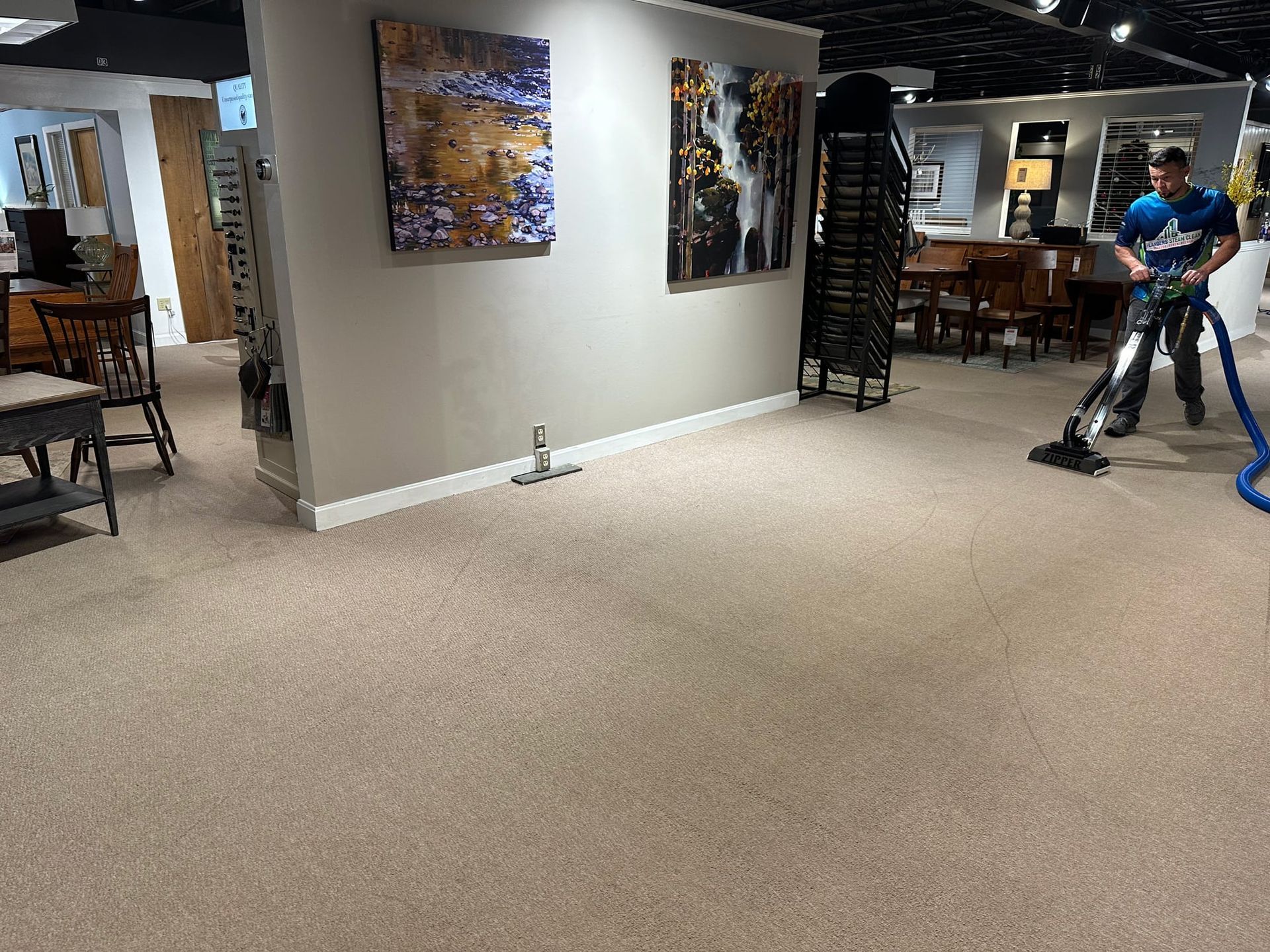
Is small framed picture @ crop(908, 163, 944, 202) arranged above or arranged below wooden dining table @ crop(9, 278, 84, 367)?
above

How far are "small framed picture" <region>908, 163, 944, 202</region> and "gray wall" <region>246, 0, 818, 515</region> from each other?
20.6 ft

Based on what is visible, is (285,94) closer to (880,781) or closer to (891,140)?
(880,781)

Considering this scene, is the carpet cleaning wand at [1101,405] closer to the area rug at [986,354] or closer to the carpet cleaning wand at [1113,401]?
the carpet cleaning wand at [1113,401]

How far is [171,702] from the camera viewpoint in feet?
8.32

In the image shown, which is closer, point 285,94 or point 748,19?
point 285,94

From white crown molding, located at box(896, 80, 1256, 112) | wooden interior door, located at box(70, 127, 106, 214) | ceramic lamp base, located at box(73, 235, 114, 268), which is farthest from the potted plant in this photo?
white crown molding, located at box(896, 80, 1256, 112)

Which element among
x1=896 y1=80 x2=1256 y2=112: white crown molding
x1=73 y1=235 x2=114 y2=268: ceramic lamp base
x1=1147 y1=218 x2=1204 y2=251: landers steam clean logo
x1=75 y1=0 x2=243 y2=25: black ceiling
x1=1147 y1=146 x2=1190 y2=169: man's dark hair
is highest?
x1=75 y1=0 x2=243 y2=25: black ceiling

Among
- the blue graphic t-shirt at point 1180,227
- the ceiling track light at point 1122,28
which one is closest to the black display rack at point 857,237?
the blue graphic t-shirt at point 1180,227

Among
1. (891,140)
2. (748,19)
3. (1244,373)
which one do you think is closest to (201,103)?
(748,19)

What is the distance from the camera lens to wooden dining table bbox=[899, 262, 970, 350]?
25.5ft

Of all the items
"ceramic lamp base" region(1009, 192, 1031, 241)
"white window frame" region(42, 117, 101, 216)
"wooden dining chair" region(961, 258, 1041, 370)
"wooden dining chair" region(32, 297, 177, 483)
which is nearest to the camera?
"wooden dining chair" region(32, 297, 177, 483)

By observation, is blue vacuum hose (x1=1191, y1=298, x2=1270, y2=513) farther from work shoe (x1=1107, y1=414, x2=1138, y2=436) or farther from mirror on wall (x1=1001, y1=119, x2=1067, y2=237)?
mirror on wall (x1=1001, y1=119, x2=1067, y2=237)

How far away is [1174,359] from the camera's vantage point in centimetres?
546

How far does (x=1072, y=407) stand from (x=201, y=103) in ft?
25.9
